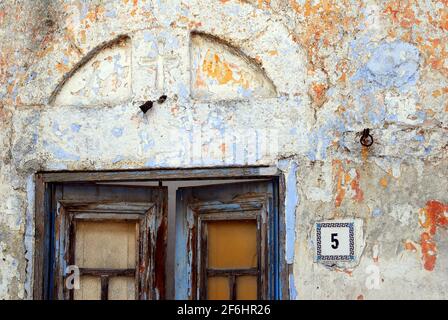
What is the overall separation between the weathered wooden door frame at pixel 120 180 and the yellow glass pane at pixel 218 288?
0.42 metres

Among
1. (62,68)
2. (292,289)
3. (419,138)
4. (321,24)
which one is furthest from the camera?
(62,68)

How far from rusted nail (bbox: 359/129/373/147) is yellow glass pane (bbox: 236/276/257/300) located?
104cm

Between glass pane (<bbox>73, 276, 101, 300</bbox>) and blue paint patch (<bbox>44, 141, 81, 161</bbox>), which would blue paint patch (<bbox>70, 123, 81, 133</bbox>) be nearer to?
blue paint patch (<bbox>44, 141, 81, 161</bbox>)

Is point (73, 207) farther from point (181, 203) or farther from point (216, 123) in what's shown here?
point (216, 123)

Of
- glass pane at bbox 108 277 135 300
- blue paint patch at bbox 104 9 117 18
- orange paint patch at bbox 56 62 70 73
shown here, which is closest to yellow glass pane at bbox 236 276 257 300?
glass pane at bbox 108 277 135 300

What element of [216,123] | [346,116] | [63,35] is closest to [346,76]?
[346,116]

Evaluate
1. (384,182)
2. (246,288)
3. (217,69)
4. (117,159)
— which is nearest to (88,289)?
(117,159)

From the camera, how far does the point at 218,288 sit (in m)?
5.84

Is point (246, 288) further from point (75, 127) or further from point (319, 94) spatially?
point (75, 127)

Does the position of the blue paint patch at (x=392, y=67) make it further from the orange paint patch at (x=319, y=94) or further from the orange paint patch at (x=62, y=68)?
the orange paint patch at (x=62, y=68)

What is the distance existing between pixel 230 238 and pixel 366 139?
1072mm

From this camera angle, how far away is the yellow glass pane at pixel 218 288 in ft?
19.1

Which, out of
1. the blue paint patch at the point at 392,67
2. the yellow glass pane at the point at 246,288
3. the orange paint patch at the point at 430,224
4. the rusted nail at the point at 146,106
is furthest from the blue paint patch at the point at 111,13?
the orange paint patch at the point at 430,224
